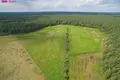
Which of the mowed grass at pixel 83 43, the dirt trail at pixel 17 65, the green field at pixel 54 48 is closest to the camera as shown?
the dirt trail at pixel 17 65

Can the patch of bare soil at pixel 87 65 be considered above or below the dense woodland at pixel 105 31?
below

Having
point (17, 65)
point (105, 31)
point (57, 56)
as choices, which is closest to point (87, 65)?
point (57, 56)

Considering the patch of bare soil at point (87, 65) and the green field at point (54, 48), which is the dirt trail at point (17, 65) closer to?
the green field at point (54, 48)

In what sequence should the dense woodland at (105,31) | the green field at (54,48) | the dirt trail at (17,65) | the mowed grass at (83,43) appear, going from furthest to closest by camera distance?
the mowed grass at (83,43)
the green field at (54,48)
the dense woodland at (105,31)
the dirt trail at (17,65)

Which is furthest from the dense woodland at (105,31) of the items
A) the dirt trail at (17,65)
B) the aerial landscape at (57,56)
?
the dirt trail at (17,65)

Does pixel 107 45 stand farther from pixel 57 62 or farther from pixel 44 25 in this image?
pixel 44 25

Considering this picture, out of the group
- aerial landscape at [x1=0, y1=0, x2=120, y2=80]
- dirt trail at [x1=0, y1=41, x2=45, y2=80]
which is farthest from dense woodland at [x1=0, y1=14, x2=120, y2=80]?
dirt trail at [x1=0, y1=41, x2=45, y2=80]

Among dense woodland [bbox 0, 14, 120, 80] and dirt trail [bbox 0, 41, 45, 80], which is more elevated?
dense woodland [bbox 0, 14, 120, 80]

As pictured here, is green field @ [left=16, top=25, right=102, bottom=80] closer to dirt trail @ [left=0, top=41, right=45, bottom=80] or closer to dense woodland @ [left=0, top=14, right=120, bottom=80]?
dirt trail @ [left=0, top=41, right=45, bottom=80]
